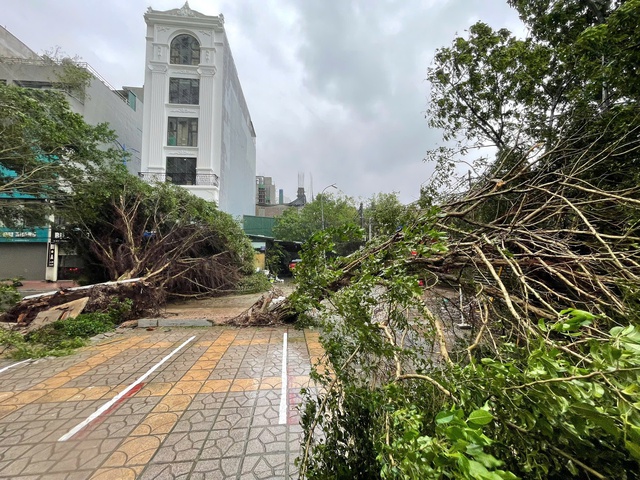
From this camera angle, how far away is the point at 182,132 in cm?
1648

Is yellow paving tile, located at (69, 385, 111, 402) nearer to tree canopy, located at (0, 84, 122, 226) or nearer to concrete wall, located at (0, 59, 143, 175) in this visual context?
tree canopy, located at (0, 84, 122, 226)

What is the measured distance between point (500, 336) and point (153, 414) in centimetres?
343

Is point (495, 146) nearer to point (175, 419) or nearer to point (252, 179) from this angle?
point (175, 419)

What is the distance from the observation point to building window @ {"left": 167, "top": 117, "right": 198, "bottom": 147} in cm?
1633

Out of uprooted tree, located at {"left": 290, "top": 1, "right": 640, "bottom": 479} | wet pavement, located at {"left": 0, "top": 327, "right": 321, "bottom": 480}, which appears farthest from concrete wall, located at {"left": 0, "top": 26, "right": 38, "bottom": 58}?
uprooted tree, located at {"left": 290, "top": 1, "right": 640, "bottom": 479}

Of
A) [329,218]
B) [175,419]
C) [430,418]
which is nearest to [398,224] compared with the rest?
[430,418]

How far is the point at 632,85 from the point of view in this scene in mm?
3436

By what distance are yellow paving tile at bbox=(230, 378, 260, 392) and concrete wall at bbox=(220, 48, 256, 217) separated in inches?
564

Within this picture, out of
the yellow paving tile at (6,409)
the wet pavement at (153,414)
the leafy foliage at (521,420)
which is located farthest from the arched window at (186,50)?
the leafy foliage at (521,420)

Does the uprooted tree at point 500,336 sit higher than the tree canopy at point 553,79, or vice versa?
the tree canopy at point 553,79

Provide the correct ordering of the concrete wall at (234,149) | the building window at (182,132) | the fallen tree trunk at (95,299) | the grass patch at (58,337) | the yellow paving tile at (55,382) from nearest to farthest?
the yellow paving tile at (55,382) → the grass patch at (58,337) → the fallen tree trunk at (95,299) → the building window at (182,132) → the concrete wall at (234,149)

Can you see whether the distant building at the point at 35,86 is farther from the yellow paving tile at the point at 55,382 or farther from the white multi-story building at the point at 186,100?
the yellow paving tile at the point at 55,382

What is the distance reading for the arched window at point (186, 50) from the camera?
16.5 meters

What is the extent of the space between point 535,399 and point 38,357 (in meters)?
6.73
